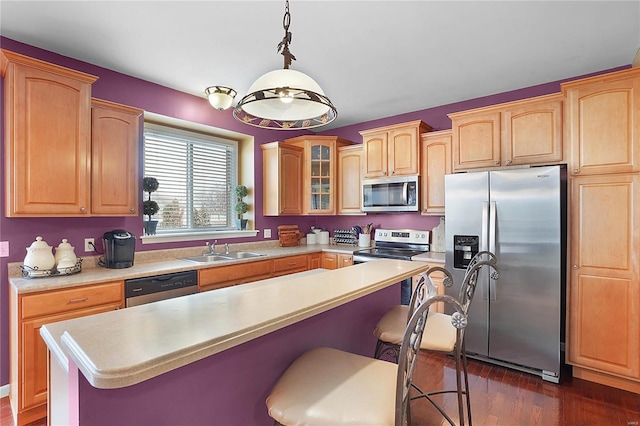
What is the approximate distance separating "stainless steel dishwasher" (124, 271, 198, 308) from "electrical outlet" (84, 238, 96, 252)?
2.00 feet

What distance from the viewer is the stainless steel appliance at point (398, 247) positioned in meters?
3.55

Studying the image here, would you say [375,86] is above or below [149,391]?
above

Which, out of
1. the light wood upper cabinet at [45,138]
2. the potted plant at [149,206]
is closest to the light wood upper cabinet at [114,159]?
the light wood upper cabinet at [45,138]

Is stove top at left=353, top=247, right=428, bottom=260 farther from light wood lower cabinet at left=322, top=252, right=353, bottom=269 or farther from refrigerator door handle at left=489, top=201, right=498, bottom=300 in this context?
refrigerator door handle at left=489, top=201, right=498, bottom=300

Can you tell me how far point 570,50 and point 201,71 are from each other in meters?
3.03

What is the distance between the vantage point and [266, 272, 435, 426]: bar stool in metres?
0.95

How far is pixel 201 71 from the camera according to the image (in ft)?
9.33

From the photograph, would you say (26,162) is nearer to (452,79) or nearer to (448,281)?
(448,281)

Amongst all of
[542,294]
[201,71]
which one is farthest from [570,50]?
[201,71]

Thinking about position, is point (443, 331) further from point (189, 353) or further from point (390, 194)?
point (390, 194)

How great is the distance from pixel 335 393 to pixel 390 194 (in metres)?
2.97

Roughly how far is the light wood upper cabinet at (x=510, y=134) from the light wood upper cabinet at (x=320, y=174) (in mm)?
1629

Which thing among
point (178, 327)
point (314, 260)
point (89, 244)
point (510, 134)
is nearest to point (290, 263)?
point (314, 260)

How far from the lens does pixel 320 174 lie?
4.40 m
